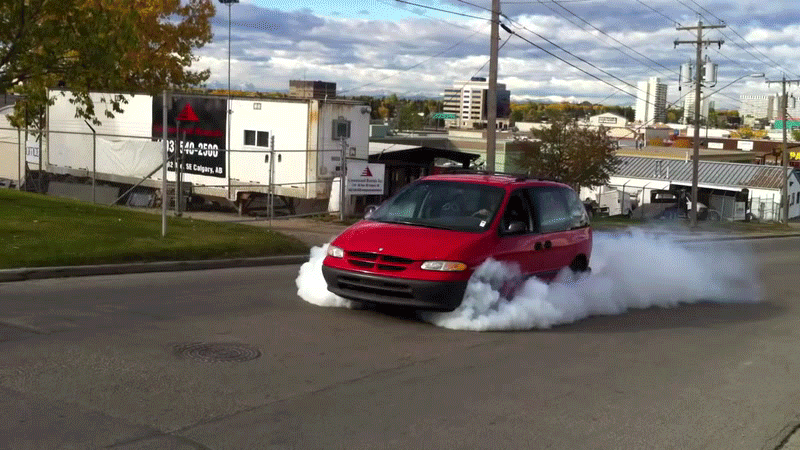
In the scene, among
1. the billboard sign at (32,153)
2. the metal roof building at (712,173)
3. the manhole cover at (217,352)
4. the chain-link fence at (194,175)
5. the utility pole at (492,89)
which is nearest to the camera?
the manhole cover at (217,352)

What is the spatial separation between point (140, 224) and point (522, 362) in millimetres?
10757

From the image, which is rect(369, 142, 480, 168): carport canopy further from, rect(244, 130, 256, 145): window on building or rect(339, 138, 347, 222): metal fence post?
rect(339, 138, 347, 222): metal fence post

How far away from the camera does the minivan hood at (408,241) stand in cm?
950

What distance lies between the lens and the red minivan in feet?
31.0

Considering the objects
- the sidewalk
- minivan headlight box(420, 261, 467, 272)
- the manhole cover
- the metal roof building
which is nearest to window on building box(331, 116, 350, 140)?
the sidewalk

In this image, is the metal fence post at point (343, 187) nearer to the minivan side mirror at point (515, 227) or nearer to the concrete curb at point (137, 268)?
the concrete curb at point (137, 268)

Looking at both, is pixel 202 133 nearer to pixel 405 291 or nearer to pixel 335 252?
pixel 335 252

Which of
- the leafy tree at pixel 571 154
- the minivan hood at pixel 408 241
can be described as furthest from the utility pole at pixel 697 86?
the minivan hood at pixel 408 241

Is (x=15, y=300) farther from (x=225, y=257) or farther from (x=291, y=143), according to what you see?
(x=291, y=143)

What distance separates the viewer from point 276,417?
250 inches

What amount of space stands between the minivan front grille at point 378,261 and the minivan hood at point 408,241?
0.14 feet

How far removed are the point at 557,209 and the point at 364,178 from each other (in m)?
Result: 13.8

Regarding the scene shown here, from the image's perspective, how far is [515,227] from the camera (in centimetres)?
1029

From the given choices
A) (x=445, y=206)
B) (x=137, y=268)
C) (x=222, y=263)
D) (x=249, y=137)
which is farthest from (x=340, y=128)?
(x=445, y=206)
